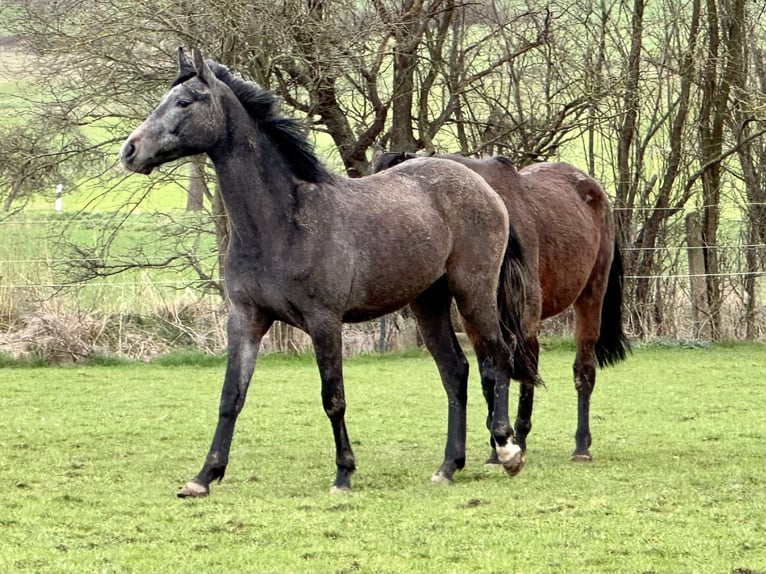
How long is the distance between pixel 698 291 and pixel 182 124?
11.2 metres

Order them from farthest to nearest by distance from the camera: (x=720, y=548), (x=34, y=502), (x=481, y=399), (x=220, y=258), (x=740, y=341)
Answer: (x=740, y=341), (x=220, y=258), (x=481, y=399), (x=34, y=502), (x=720, y=548)

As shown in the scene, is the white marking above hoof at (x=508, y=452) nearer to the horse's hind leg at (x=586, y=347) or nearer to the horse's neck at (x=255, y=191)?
the horse's hind leg at (x=586, y=347)

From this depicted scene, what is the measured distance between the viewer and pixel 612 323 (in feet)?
30.3

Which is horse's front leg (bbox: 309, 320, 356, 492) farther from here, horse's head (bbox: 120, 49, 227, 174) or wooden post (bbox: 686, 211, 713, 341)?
wooden post (bbox: 686, 211, 713, 341)

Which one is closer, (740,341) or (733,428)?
(733,428)

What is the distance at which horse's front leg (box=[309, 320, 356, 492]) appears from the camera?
6.79 metres

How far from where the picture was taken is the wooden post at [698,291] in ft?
53.7

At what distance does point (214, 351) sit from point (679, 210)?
6861 millimetres

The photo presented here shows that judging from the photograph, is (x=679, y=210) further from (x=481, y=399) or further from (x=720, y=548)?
(x=720, y=548)

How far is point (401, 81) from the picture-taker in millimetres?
15594

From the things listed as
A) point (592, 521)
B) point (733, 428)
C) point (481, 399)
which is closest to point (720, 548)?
point (592, 521)

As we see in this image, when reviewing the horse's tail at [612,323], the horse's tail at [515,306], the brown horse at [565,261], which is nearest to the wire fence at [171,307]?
the horse's tail at [612,323]

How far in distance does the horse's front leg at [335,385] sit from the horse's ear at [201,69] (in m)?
1.53

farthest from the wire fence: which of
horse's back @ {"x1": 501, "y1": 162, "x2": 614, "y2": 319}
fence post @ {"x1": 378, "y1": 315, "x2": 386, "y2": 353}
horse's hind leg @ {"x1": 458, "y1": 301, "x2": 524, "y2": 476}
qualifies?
horse's hind leg @ {"x1": 458, "y1": 301, "x2": 524, "y2": 476}
